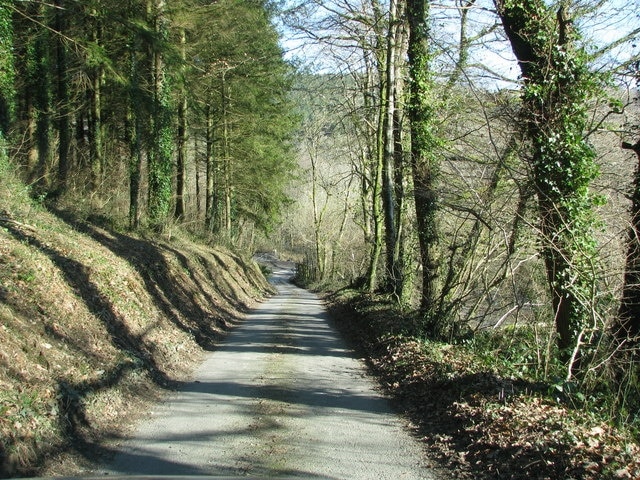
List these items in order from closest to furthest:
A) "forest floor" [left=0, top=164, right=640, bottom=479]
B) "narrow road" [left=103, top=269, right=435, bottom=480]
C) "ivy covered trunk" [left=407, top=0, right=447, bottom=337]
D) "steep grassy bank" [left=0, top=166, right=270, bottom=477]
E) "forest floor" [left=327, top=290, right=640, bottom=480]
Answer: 1. "forest floor" [left=327, top=290, right=640, bottom=480]
2. "forest floor" [left=0, top=164, right=640, bottom=479]
3. "narrow road" [left=103, top=269, right=435, bottom=480]
4. "steep grassy bank" [left=0, top=166, right=270, bottom=477]
5. "ivy covered trunk" [left=407, top=0, right=447, bottom=337]

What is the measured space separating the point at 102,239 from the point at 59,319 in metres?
7.26

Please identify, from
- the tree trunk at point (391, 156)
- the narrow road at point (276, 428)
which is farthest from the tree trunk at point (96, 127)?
the narrow road at point (276, 428)

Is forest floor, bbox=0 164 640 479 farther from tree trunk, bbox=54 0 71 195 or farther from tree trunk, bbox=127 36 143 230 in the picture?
tree trunk, bbox=127 36 143 230

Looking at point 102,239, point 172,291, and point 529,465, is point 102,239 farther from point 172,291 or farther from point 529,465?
point 529,465

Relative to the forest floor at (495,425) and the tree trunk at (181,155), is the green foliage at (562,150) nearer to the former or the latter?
the forest floor at (495,425)

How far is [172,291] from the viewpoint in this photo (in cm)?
1554

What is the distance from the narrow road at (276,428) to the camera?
572 centimetres

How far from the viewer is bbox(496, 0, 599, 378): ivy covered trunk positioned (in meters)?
8.59

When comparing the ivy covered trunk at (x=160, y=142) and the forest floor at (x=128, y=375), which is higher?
the ivy covered trunk at (x=160, y=142)

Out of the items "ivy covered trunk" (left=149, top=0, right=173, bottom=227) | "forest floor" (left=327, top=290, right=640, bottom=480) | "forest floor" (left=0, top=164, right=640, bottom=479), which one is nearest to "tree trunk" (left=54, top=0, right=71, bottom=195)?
"ivy covered trunk" (left=149, top=0, right=173, bottom=227)

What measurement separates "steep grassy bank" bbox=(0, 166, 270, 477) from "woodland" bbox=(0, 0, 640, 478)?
9.65ft

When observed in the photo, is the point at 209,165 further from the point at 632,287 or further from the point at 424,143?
the point at 632,287

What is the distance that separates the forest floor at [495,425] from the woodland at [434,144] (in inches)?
20.0

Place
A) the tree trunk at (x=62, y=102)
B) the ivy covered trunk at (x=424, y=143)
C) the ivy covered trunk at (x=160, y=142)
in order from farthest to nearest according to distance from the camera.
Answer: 1. the ivy covered trunk at (x=160, y=142)
2. the tree trunk at (x=62, y=102)
3. the ivy covered trunk at (x=424, y=143)
